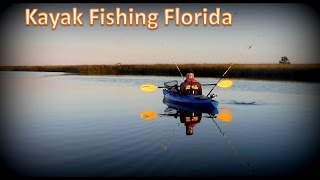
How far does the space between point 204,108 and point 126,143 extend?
6054mm

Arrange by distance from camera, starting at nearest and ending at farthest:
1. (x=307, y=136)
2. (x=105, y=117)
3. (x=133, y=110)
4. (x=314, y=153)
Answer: (x=314, y=153) → (x=307, y=136) → (x=105, y=117) → (x=133, y=110)

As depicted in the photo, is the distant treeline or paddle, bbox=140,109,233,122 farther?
the distant treeline

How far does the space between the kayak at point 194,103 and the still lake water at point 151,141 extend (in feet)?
2.30

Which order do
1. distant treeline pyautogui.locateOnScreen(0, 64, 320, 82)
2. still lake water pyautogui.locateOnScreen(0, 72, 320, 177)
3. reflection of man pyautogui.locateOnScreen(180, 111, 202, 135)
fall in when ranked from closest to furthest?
still lake water pyautogui.locateOnScreen(0, 72, 320, 177) < reflection of man pyautogui.locateOnScreen(180, 111, 202, 135) < distant treeline pyautogui.locateOnScreen(0, 64, 320, 82)

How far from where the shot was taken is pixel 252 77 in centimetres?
3884

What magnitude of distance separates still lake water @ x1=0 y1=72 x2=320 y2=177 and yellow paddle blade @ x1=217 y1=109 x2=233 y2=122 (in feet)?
0.51

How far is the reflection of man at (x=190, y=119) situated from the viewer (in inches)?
483

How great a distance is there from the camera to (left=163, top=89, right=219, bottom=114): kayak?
49.1 ft

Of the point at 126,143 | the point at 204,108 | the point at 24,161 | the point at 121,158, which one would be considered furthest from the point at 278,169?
the point at 204,108

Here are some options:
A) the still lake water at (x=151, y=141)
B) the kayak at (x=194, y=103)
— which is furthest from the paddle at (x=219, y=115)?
the kayak at (x=194, y=103)

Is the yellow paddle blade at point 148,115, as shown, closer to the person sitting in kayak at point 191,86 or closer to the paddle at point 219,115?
the paddle at point 219,115

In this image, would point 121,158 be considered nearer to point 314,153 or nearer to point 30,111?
point 314,153

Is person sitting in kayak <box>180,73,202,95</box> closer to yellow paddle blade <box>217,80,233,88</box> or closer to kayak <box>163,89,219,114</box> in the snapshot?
kayak <box>163,89,219,114</box>

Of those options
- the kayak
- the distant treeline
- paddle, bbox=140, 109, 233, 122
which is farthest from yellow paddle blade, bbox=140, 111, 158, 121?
the distant treeline
